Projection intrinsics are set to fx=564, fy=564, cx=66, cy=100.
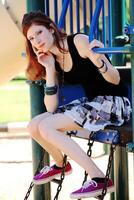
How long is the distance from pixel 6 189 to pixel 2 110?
9.02m

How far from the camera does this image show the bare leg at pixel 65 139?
10.4 feet

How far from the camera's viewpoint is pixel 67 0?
3.97m

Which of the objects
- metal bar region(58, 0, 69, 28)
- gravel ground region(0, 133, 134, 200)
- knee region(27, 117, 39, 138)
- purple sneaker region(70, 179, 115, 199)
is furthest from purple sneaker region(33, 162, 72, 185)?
gravel ground region(0, 133, 134, 200)

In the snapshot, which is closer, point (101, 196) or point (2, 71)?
point (101, 196)

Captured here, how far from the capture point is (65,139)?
322 centimetres

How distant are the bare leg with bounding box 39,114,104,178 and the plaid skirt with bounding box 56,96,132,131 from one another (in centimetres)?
5

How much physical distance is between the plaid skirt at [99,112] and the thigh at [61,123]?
0.09 ft

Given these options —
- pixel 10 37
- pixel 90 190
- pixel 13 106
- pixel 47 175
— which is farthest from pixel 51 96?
pixel 13 106

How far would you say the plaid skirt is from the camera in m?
3.31

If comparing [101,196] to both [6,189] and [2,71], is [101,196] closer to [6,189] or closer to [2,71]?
[6,189]

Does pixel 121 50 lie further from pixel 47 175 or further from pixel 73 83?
pixel 47 175

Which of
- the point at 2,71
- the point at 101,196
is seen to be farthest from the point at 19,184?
the point at 101,196

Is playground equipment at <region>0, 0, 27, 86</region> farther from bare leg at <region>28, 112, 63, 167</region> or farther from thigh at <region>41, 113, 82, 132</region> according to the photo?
thigh at <region>41, 113, 82, 132</region>

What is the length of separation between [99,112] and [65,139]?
277mm
